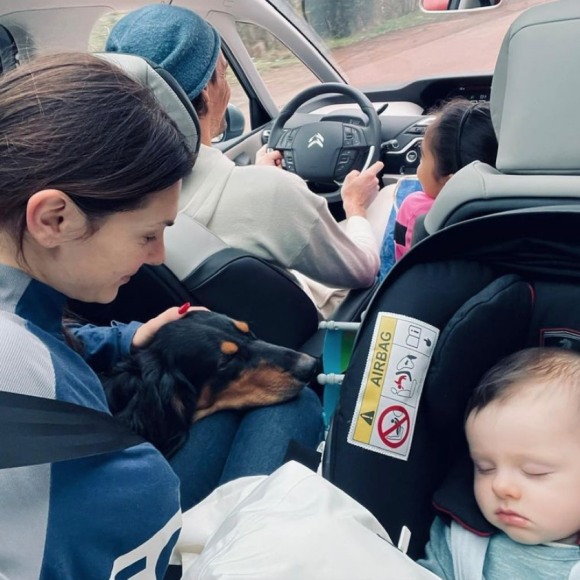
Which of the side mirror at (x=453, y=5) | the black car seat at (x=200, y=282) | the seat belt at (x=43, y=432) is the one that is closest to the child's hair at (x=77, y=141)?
the seat belt at (x=43, y=432)

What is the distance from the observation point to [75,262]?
1116mm

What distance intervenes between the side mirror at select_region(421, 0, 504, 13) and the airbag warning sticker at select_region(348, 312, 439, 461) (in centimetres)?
219

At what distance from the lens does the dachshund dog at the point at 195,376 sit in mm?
1800

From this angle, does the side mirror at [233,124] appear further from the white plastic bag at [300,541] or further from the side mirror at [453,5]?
the white plastic bag at [300,541]

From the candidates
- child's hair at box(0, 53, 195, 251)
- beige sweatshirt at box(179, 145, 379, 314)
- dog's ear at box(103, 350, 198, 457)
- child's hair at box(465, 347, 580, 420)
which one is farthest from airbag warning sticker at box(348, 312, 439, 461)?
beige sweatshirt at box(179, 145, 379, 314)

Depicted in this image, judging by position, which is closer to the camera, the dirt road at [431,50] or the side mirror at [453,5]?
the side mirror at [453,5]

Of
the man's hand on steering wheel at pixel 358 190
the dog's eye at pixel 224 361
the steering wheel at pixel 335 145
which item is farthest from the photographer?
the steering wheel at pixel 335 145

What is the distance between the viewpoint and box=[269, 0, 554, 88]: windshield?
7262 millimetres

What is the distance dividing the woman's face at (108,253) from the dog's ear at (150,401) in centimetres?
59

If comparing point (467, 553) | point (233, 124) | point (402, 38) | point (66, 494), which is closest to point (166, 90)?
point (66, 494)

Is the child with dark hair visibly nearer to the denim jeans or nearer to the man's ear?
the denim jeans

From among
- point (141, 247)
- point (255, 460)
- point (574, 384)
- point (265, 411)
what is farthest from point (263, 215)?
point (574, 384)

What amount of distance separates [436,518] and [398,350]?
1.33ft

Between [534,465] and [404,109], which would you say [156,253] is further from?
[404,109]
